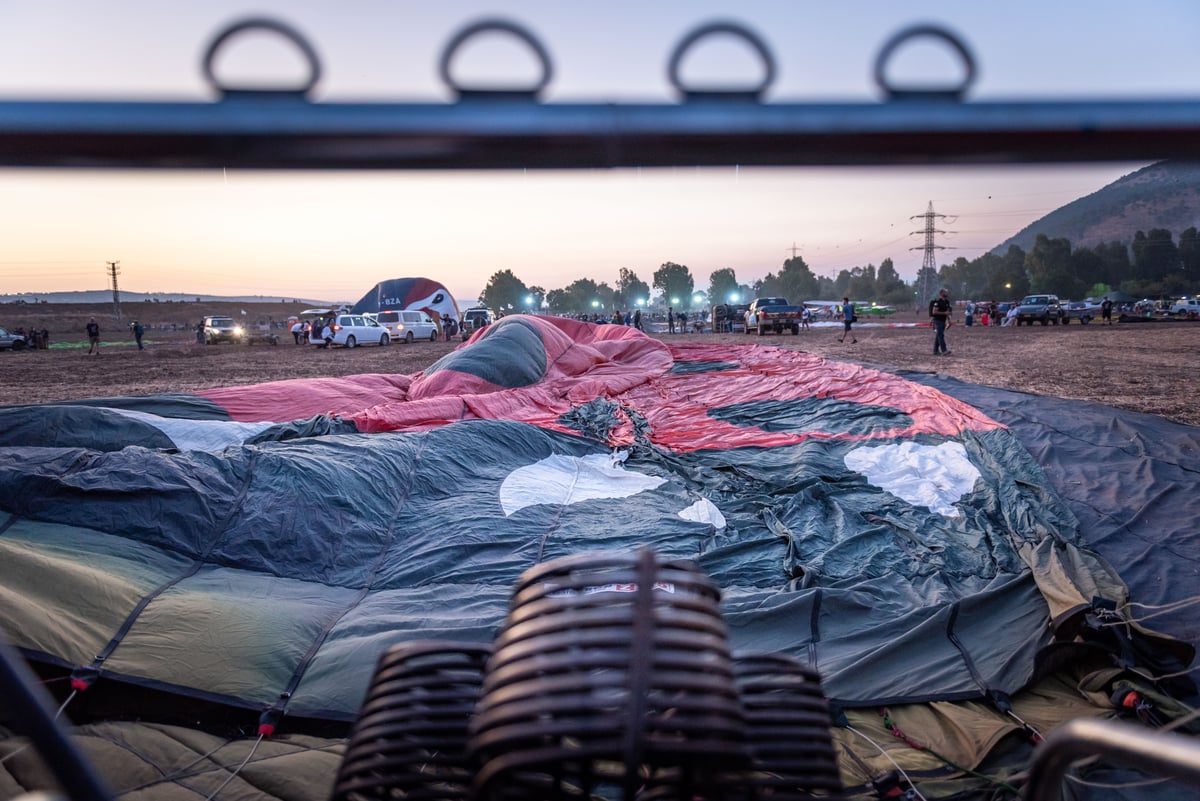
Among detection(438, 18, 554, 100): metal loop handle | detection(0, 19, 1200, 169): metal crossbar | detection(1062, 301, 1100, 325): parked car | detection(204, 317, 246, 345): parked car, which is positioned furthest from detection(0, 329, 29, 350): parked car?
detection(1062, 301, 1100, 325): parked car

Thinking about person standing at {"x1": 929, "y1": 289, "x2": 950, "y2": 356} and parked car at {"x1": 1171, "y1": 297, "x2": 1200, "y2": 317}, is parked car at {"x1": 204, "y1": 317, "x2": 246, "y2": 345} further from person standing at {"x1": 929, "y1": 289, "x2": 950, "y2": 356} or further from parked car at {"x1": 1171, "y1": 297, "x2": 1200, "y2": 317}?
parked car at {"x1": 1171, "y1": 297, "x2": 1200, "y2": 317}

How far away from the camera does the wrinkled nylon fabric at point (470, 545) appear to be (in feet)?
7.48

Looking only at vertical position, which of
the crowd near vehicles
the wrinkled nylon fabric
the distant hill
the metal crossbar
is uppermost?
the distant hill

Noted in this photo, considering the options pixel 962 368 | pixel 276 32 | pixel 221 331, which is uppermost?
pixel 221 331

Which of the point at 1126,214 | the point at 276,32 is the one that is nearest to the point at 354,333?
the point at 276,32

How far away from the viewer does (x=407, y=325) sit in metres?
26.2

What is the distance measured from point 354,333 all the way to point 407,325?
3.12 meters

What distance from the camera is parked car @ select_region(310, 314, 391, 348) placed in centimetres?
2302

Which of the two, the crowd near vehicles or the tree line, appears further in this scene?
the tree line

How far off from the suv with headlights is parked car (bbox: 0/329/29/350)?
38.4 m

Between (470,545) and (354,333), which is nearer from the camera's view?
(470,545)

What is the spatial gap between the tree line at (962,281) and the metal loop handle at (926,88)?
91.5 ft

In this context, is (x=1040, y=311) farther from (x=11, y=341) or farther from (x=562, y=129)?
(x=11, y=341)

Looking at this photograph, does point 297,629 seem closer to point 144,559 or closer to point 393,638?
point 393,638
